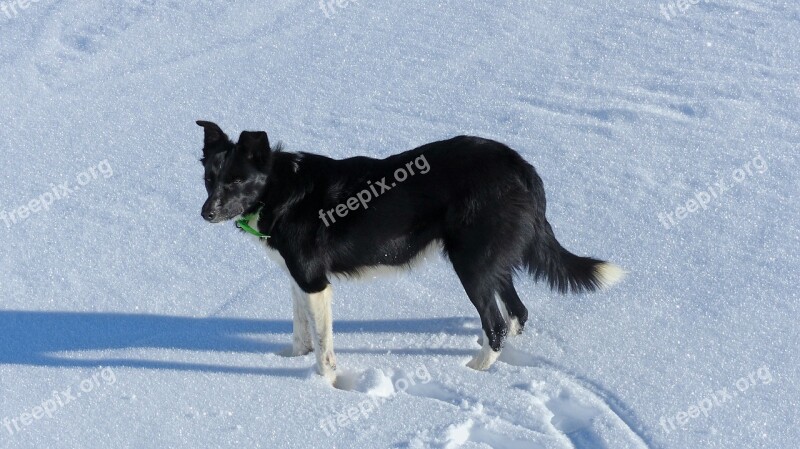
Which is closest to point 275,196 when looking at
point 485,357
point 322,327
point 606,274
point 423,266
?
point 322,327

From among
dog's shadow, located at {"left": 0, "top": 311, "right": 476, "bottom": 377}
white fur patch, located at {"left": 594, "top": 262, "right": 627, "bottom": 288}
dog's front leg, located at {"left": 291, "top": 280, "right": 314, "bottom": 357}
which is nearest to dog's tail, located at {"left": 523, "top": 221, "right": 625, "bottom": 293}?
white fur patch, located at {"left": 594, "top": 262, "right": 627, "bottom": 288}

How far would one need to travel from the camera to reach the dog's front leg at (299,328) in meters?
5.08

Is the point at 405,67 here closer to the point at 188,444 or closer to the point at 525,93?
the point at 525,93

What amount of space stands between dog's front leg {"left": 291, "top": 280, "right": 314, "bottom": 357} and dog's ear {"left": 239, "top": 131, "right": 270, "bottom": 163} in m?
0.81

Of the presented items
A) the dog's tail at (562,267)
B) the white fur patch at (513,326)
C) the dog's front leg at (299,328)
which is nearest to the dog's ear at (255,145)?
the dog's front leg at (299,328)

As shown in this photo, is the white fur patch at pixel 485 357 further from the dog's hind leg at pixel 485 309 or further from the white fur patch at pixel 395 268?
the white fur patch at pixel 395 268

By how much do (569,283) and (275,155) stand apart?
1.91 m

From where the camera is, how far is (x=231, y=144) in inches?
190

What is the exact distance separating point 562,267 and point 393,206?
1111mm

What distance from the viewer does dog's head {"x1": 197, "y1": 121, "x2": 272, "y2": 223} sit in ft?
15.4

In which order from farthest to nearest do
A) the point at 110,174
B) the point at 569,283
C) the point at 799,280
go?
the point at 110,174 < the point at 799,280 < the point at 569,283

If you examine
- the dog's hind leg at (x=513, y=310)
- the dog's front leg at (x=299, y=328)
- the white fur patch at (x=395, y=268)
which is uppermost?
the white fur patch at (x=395, y=268)

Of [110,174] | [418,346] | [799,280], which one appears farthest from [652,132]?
[110,174]

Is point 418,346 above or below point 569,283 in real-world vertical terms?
below
